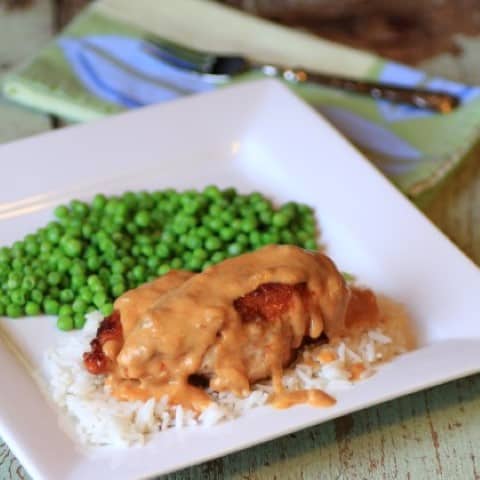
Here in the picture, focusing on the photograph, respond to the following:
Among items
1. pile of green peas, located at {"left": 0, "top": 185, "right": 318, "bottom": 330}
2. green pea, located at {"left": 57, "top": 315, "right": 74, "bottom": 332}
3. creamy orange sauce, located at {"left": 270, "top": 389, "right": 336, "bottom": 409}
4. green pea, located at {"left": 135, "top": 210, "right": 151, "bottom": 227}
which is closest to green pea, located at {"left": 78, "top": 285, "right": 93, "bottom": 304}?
pile of green peas, located at {"left": 0, "top": 185, "right": 318, "bottom": 330}

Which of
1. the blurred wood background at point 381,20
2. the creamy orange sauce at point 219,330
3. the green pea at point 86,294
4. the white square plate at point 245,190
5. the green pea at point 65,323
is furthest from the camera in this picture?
the blurred wood background at point 381,20

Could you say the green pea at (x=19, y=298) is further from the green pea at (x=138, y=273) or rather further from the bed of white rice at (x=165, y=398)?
the green pea at (x=138, y=273)

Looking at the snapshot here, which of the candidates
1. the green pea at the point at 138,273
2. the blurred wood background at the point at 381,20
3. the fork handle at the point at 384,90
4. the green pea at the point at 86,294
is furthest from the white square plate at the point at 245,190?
the blurred wood background at the point at 381,20

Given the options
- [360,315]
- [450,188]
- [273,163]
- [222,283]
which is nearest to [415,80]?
[450,188]

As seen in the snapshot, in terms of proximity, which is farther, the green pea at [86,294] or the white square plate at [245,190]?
the green pea at [86,294]

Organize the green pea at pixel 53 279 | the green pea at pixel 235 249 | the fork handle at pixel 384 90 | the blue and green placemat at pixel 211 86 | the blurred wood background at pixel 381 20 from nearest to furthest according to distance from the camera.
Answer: the green pea at pixel 53 279
the green pea at pixel 235 249
the blue and green placemat at pixel 211 86
the fork handle at pixel 384 90
the blurred wood background at pixel 381 20

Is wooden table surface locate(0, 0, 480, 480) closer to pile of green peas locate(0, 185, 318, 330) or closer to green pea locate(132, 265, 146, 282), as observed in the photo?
pile of green peas locate(0, 185, 318, 330)

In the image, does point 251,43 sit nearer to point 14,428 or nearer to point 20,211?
point 20,211

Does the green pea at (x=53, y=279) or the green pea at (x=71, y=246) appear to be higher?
the green pea at (x=71, y=246)
